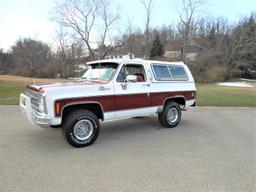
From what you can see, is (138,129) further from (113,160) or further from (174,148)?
(113,160)

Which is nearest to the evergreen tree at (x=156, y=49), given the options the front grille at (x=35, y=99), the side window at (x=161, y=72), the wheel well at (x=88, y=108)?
the side window at (x=161, y=72)

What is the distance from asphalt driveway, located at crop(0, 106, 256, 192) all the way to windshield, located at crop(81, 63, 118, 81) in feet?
4.91

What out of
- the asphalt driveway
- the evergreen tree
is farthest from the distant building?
the asphalt driveway

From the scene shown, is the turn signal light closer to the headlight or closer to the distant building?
the headlight

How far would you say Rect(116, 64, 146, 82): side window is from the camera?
6414 mm

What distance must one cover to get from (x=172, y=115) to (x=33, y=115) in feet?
13.2

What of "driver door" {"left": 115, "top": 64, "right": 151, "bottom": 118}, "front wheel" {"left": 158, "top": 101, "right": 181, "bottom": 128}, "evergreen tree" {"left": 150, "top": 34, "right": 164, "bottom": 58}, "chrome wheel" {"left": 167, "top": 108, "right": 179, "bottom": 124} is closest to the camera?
"driver door" {"left": 115, "top": 64, "right": 151, "bottom": 118}

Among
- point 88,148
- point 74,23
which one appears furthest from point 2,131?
point 74,23

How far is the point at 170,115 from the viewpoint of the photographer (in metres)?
7.72

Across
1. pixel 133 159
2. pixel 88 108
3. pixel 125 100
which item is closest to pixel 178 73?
pixel 125 100

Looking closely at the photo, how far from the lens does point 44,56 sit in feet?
228

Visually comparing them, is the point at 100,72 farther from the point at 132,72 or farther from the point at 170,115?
the point at 170,115

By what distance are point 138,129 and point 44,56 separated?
220 feet

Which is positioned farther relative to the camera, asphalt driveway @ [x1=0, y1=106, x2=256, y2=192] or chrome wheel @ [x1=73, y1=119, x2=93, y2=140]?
chrome wheel @ [x1=73, y1=119, x2=93, y2=140]
